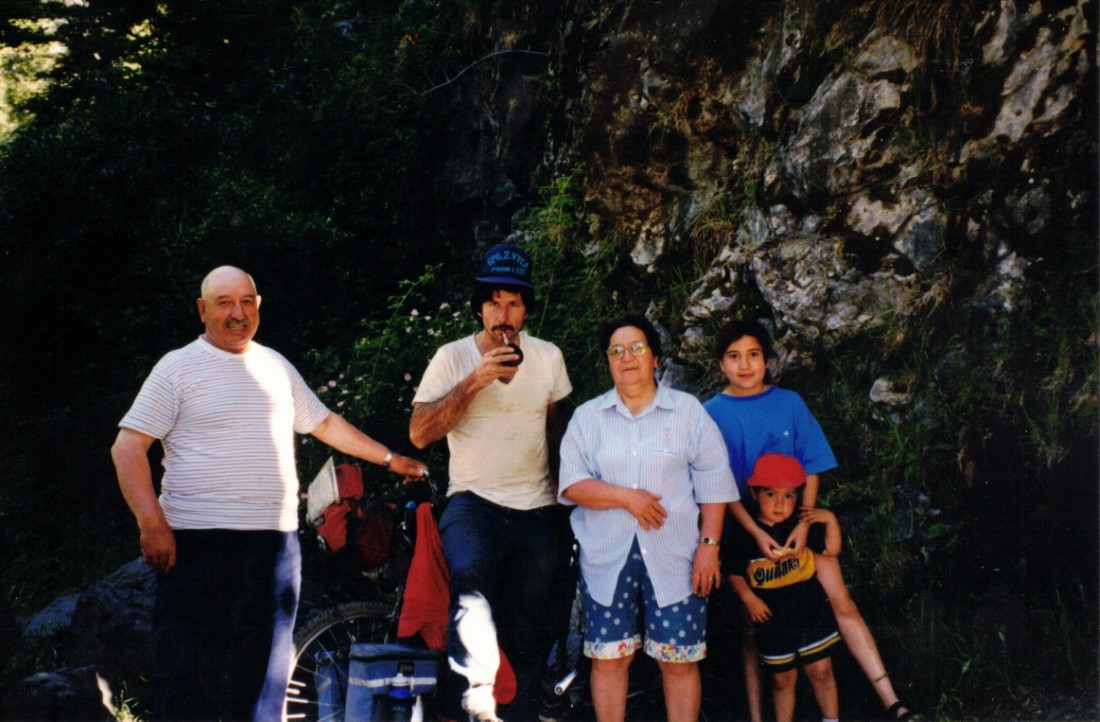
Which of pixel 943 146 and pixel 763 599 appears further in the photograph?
pixel 943 146

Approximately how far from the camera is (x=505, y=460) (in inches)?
154

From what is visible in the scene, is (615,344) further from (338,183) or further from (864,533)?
(338,183)

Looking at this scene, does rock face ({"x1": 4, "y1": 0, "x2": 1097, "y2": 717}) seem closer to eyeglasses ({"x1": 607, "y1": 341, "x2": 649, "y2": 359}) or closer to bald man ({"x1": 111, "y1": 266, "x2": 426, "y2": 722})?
eyeglasses ({"x1": 607, "y1": 341, "x2": 649, "y2": 359})

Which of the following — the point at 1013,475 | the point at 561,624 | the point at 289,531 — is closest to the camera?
the point at 289,531

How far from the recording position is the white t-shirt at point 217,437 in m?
3.50

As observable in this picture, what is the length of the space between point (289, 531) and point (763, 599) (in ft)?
7.06

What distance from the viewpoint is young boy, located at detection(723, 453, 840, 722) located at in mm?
3793

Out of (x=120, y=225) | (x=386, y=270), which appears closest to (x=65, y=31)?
(x=120, y=225)

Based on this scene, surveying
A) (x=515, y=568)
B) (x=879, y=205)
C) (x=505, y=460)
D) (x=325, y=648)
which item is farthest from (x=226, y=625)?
(x=879, y=205)

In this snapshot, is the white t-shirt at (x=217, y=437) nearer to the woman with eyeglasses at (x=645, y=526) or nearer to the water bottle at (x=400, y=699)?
the water bottle at (x=400, y=699)

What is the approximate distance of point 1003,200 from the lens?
464cm

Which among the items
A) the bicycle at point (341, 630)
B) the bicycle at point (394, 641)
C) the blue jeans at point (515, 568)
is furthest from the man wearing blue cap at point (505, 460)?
the bicycle at point (341, 630)

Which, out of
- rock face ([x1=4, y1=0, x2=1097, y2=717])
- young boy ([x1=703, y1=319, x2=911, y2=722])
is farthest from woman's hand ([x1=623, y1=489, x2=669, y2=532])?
rock face ([x1=4, y1=0, x2=1097, y2=717])

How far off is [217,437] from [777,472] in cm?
243
